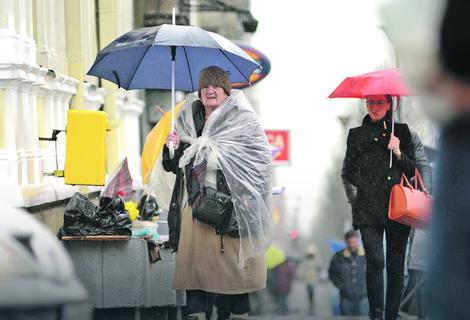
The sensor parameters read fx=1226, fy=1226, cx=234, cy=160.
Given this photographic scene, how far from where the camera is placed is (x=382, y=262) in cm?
809

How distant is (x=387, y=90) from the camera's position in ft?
27.5

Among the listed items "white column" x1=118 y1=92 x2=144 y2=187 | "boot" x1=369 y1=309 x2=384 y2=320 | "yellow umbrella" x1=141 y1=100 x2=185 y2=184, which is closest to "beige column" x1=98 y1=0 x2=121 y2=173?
"white column" x1=118 y1=92 x2=144 y2=187

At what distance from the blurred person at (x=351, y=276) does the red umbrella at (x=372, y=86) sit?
124 inches

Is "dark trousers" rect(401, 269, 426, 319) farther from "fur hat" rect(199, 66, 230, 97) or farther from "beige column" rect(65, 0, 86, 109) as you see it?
"fur hat" rect(199, 66, 230, 97)

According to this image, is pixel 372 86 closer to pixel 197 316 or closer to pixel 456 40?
pixel 197 316

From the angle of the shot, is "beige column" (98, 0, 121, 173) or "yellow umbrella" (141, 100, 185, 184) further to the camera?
"beige column" (98, 0, 121, 173)

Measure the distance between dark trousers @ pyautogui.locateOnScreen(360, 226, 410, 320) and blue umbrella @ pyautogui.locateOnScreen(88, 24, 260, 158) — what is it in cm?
149

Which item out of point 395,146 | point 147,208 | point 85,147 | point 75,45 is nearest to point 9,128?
point 85,147

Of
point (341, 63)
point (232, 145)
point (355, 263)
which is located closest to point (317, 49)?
point (341, 63)

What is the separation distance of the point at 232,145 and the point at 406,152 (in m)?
1.39

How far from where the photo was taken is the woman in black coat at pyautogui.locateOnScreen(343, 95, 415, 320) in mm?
8094

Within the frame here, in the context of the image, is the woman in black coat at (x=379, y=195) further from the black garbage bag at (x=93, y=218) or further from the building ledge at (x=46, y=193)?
the building ledge at (x=46, y=193)

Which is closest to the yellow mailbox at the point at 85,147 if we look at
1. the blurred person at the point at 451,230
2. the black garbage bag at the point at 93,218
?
the black garbage bag at the point at 93,218

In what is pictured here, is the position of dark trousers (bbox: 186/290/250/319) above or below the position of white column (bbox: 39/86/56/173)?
below
